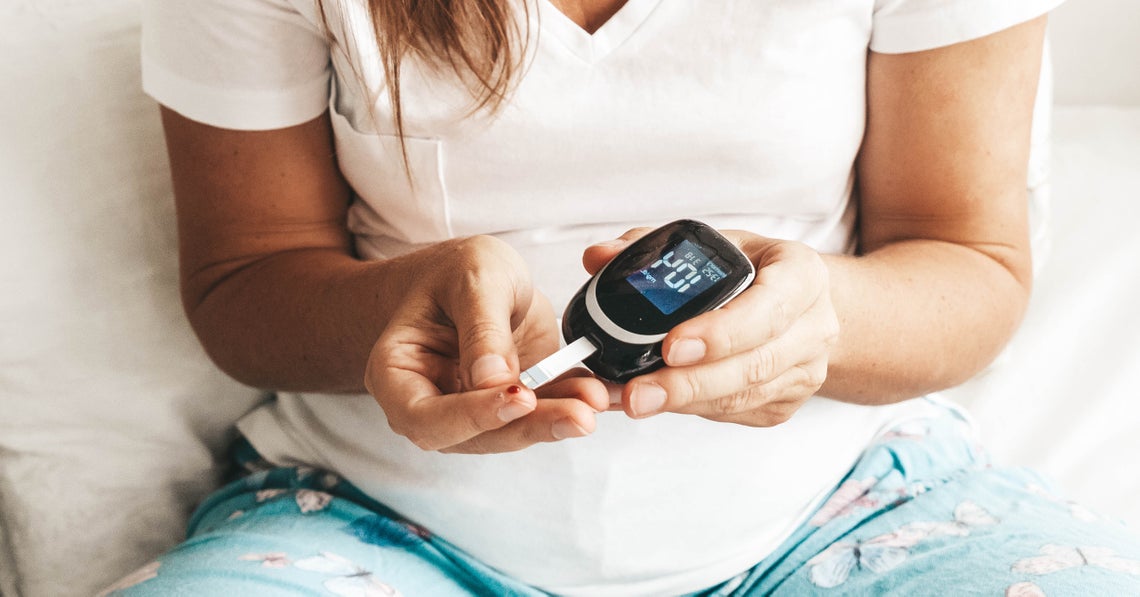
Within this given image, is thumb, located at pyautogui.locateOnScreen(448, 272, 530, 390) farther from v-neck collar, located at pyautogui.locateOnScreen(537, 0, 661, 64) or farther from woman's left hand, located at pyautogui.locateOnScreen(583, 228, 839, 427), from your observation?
v-neck collar, located at pyautogui.locateOnScreen(537, 0, 661, 64)

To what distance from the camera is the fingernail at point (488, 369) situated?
1.52 feet

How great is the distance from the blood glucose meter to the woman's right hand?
0.7 inches

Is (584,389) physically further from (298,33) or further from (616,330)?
(298,33)

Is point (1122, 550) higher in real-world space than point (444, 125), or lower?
lower

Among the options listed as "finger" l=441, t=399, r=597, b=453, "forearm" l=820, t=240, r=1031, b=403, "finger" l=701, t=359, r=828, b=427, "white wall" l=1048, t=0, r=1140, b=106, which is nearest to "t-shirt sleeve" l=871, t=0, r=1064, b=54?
"forearm" l=820, t=240, r=1031, b=403

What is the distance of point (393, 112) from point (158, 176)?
306 mm

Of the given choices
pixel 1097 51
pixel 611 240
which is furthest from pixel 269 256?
pixel 1097 51

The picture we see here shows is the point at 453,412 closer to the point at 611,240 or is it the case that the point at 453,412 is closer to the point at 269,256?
the point at 611,240

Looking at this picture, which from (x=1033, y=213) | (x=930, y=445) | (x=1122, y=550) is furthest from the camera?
(x=1033, y=213)

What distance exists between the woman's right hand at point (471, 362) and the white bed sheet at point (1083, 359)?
0.53 meters

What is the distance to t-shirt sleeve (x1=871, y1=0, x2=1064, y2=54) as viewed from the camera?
0.66m

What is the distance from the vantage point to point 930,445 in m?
0.79

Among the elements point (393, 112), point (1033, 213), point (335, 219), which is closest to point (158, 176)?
point (335, 219)

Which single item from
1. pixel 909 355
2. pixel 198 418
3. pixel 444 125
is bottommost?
pixel 198 418
